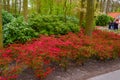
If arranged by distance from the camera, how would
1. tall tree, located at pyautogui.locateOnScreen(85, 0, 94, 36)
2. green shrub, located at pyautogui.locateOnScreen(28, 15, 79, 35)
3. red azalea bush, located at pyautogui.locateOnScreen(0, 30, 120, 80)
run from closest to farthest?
red azalea bush, located at pyautogui.locateOnScreen(0, 30, 120, 80) < green shrub, located at pyautogui.locateOnScreen(28, 15, 79, 35) < tall tree, located at pyautogui.locateOnScreen(85, 0, 94, 36)

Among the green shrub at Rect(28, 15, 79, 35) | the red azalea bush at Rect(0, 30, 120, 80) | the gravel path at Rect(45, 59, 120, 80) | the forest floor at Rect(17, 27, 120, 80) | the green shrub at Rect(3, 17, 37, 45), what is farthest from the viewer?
the green shrub at Rect(28, 15, 79, 35)

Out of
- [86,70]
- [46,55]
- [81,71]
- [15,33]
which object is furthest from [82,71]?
[15,33]

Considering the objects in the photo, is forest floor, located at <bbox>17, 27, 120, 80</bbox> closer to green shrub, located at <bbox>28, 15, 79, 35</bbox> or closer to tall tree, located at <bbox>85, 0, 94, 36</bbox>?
tall tree, located at <bbox>85, 0, 94, 36</bbox>

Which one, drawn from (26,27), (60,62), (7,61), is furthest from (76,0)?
(7,61)

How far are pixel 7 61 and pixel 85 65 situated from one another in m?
2.98

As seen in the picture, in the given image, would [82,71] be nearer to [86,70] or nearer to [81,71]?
[81,71]

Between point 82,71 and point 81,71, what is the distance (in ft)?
0.13

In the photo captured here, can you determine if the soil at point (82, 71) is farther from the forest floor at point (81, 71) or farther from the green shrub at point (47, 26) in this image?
the green shrub at point (47, 26)

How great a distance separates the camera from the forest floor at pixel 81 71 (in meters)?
6.49

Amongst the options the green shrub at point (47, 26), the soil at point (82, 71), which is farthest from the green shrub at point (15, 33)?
the soil at point (82, 71)

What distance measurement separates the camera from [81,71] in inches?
291

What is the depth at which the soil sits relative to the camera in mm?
6499

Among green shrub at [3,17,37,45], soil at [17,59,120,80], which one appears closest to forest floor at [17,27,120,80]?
soil at [17,59,120,80]

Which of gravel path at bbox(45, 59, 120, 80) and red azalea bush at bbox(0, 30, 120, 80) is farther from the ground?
red azalea bush at bbox(0, 30, 120, 80)
